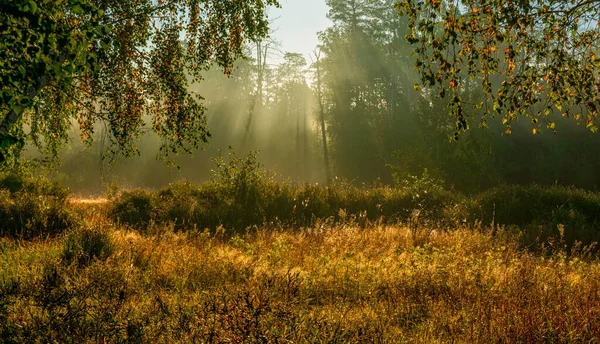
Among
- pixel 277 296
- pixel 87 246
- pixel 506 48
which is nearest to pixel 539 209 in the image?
pixel 506 48

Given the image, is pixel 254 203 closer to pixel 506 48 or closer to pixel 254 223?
pixel 254 223

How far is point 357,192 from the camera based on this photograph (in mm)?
15867

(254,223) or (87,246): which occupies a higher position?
(87,246)

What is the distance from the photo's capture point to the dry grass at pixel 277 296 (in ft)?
11.6

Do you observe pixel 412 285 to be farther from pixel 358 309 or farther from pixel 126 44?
pixel 126 44

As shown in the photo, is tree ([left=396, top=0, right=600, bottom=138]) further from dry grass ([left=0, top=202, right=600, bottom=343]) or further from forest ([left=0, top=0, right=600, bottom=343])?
dry grass ([left=0, top=202, right=600, bottom=343])

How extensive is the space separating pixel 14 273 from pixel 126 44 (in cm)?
478

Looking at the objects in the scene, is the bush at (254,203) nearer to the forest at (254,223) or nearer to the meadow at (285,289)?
the forest at (254,223)

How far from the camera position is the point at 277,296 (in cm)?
485

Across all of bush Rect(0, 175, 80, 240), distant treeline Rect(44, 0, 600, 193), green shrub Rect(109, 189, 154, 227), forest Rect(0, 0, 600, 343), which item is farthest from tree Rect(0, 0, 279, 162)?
distant treeline Rect(44, 0, 600, 193)

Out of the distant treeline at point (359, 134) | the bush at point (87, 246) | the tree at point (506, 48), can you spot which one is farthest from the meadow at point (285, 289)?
the distant treeline at point (359, 134)

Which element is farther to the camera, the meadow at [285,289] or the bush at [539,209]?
the bush at [539,209]

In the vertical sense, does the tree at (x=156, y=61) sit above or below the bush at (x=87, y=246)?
above

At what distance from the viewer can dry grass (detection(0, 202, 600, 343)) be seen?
354 centimetres
